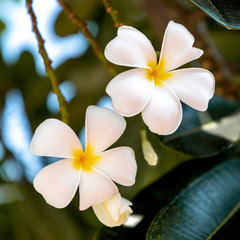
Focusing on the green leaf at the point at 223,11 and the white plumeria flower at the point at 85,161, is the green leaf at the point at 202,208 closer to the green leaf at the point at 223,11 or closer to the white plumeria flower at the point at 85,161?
the white plumeria flower at the point at 85,161

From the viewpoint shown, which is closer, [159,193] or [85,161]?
[85,161]

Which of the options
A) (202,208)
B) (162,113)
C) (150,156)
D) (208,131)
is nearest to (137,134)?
(208,131)

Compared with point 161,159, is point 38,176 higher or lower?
higher

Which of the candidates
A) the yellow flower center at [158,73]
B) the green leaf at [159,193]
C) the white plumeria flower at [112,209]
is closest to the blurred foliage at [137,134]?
the green leaf at [159,193]

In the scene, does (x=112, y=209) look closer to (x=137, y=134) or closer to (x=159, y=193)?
(x=159, y=193)

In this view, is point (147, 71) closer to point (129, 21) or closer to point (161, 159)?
point (161, 159)

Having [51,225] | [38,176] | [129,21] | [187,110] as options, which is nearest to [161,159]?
[187,110]

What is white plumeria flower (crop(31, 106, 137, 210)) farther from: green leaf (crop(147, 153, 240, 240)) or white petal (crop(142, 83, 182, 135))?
green leaf (crop(147, 153, 240, 240))

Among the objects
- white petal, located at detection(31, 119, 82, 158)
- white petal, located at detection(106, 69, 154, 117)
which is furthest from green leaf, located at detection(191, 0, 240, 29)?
white petal, located at detection(31, 119, 82, 158)
